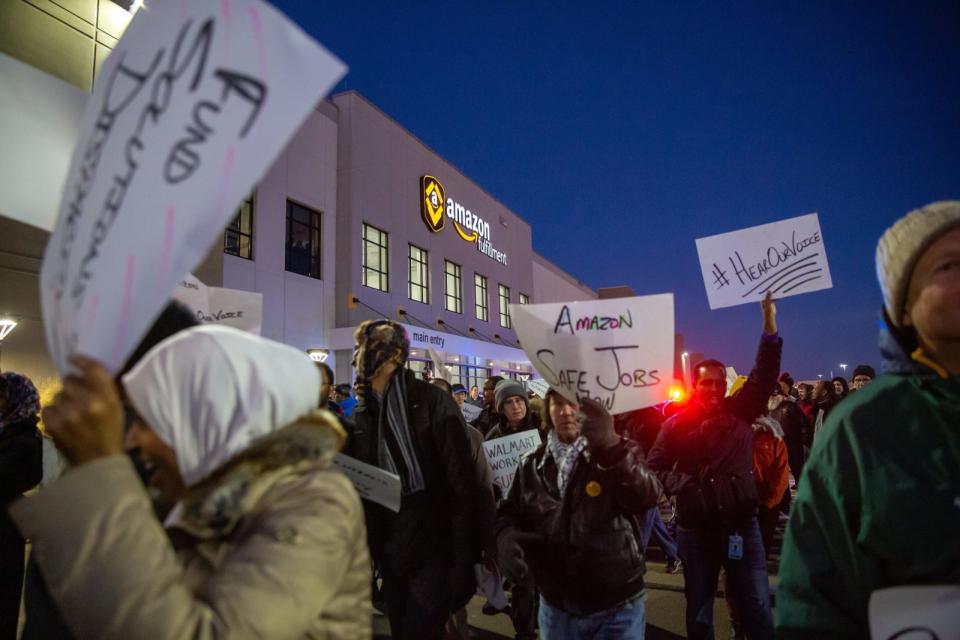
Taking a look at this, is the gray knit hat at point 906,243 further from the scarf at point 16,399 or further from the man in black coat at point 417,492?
the scarf at point 16,399

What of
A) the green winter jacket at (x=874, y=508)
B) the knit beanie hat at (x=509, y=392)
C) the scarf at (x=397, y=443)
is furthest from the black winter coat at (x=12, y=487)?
the green winter jacket at (x=874, y=508)

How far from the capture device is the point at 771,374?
3.97m

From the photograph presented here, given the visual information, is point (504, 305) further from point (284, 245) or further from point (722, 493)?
point (722, 493)

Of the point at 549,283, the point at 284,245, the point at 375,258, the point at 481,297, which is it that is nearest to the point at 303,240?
the point at 284,245

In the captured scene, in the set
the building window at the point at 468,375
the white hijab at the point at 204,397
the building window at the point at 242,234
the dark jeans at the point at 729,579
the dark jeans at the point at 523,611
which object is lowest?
the dark jeans at the point at 523,611

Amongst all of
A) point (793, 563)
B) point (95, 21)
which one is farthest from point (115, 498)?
point (95, 21)

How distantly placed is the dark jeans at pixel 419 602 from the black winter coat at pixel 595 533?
551 millimetres

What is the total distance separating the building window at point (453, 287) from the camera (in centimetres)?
2769

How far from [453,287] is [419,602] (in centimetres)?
2564

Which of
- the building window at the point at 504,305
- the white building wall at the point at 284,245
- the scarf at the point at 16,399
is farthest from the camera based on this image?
the building window at the point at 504,305

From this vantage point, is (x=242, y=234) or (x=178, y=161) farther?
(x=242, y=234)

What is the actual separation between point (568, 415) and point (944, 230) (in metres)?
1.95

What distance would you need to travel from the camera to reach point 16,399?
3.64 meters

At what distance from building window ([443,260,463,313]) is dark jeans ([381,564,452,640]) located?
23968 millimetres
